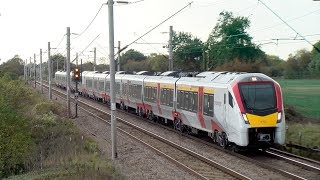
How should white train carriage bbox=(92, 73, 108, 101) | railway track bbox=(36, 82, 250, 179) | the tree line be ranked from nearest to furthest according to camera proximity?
railway track bbox=(36, 82, 250, 179), white train carriage bbox=(92, 73, 108, 101), the tree line

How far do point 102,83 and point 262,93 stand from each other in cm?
3261

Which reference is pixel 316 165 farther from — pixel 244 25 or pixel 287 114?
pixel 244 25

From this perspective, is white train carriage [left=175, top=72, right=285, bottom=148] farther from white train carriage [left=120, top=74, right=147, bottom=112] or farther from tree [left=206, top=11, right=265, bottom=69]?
tree [left=206, top=11, right=265, bottom=69]

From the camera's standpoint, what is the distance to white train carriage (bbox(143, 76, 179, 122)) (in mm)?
26964

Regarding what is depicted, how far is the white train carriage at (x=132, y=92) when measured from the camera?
35094 mm

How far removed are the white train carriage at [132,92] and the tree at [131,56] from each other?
2380 inches

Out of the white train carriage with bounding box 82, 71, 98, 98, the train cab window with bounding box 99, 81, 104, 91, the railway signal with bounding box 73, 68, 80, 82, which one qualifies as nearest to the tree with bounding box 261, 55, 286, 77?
the train cab window with bounding box 99, 81, 104, 91

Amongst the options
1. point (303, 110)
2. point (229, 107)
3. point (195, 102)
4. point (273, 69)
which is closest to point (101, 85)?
point (273, 69)

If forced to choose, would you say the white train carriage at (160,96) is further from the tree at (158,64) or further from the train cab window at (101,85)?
the tree at (158,64)

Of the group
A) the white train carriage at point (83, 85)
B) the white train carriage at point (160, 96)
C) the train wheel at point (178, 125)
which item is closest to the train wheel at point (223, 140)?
the train wheel at point (178, 125)

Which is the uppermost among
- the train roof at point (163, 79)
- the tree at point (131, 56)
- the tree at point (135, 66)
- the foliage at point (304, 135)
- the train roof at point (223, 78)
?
the tree at point (131, 56)

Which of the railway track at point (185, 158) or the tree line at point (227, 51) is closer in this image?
the railway track at point (185, 158)

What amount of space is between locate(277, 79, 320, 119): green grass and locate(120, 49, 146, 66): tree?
6626 centimetres

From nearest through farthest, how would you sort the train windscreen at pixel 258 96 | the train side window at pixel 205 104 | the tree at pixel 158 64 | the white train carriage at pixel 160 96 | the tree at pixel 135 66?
the train windscreen at pixel 258 96 → the train side window at pixel 205 104 → the white train carriage at pixel 160 96 → the tree at pixel 158 64 → the tree at pixel 135 66
